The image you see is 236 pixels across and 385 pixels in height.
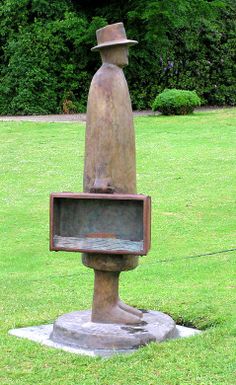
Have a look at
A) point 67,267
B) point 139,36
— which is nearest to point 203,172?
point 67,267

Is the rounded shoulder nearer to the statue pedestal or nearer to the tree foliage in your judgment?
the statue pedestal

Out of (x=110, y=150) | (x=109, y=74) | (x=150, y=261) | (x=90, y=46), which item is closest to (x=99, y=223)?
(x=110, y=150)

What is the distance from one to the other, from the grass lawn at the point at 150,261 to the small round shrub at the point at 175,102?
2853 mm

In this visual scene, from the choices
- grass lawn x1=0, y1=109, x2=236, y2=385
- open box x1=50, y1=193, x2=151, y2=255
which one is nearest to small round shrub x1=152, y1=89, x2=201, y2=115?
grass lawn x1=0, y1=109, x2=236, y2=385

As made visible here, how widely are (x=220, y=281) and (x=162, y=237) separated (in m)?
2.58

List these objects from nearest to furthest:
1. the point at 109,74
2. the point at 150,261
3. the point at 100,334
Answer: the point at 100,334, the point at 109,74, the point at 150,261

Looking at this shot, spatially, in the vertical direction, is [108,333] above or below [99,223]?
below

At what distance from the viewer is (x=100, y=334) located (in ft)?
19.4

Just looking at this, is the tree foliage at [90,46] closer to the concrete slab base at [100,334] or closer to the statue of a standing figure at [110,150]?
the statue of a standing figure at [110,150]

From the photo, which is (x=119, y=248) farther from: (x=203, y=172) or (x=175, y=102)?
(x=175, y=102)

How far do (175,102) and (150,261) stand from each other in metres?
14.2

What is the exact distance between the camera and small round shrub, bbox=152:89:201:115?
75.6ft

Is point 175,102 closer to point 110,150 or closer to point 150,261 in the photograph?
point 150,261

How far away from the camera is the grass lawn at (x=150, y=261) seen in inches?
216
